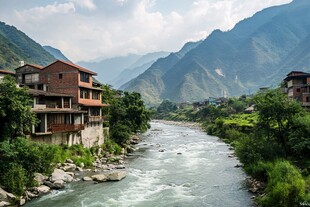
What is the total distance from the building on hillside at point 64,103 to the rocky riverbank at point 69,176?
3.73m


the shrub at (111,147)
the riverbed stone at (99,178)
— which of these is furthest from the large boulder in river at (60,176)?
the shrub at (111,147)

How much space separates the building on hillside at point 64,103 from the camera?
1398 inches

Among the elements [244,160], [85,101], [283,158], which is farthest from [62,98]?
[283,158]

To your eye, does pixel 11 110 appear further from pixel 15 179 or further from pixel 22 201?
pixel 22 201

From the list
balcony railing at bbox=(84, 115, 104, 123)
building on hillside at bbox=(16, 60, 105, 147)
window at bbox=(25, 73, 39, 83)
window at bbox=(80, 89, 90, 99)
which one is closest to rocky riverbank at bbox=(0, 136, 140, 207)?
building on hillside at bbox=(16, 60, 105, 147)

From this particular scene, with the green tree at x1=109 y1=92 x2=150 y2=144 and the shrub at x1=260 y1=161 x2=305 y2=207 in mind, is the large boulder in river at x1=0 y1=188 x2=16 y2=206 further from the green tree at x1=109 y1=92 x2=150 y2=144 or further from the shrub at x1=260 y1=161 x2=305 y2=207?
the green tree at x1=109 y1=92 x2=150 y2=144

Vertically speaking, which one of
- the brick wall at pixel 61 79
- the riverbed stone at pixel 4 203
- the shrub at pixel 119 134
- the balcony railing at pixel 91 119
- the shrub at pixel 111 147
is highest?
the brick wall at pixel 61 79

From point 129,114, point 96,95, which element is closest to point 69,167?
point 96,95

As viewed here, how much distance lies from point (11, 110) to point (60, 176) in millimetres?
8126

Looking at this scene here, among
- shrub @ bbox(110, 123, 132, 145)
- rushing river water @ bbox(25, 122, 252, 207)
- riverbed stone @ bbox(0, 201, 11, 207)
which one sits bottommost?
rushing river water @ bbox(25, 122, 252, 207)

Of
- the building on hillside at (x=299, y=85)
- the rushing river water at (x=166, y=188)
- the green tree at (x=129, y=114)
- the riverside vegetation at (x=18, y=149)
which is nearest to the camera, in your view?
the riverside vegetation at (x=18, y=149)

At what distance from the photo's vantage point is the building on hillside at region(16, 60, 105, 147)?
3551 centimetres

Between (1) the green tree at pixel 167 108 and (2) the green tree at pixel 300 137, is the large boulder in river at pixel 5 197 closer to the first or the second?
(2) the green tree at pixel 300 137

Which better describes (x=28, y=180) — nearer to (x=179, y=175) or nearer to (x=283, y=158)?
(x=179, y=175)
